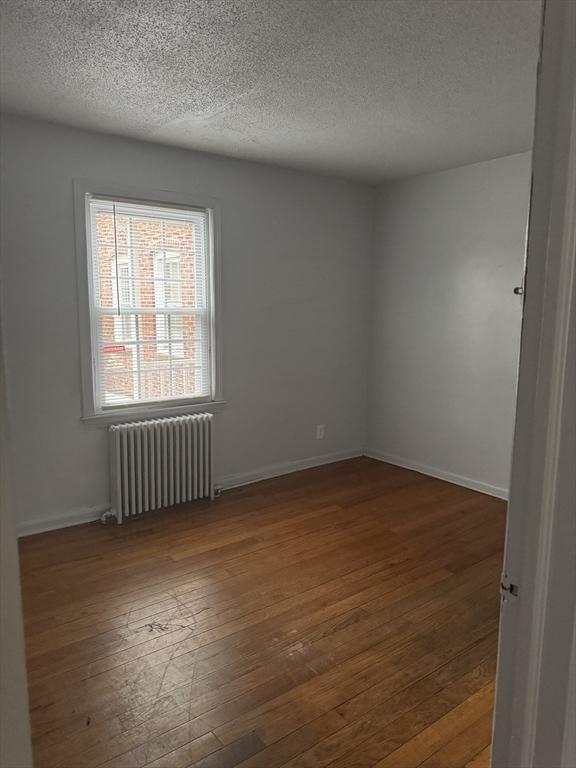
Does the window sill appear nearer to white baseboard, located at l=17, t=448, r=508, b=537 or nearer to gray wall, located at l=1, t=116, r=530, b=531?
gray wall, located at l=1, t=116, r=530, b=531

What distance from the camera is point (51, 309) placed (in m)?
3.39

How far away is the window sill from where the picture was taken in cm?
365

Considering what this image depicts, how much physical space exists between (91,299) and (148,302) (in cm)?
41

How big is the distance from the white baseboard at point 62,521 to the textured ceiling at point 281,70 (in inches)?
101

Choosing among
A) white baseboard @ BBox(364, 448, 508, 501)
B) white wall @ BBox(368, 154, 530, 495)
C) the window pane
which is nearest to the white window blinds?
the window pane

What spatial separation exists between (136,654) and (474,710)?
1.42 meters

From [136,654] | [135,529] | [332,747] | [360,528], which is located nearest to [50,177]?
[135,529]

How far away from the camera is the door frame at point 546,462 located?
756 mm

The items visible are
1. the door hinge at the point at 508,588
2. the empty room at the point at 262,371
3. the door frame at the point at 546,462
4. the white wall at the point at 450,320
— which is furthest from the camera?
the white wall at the point at 450,320

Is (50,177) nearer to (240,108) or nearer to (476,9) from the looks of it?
(240,108)

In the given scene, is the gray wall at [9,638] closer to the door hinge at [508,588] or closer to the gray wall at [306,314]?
the door hinge at [508,588]

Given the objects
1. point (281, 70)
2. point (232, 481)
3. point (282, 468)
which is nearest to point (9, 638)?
point (281, 70)

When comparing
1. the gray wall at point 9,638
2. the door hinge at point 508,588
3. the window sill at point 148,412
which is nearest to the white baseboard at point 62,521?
the window sill at point 148,412

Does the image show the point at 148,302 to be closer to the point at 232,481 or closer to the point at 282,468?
the point at 232,481
